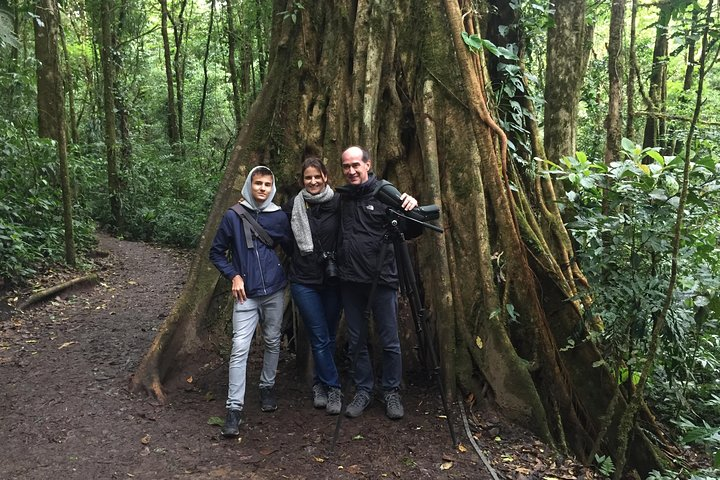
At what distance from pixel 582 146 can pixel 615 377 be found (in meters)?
10.2

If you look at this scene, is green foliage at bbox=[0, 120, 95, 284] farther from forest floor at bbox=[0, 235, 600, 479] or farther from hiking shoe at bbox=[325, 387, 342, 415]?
hiking shoe at bbox=[325, 387, 342, 415]

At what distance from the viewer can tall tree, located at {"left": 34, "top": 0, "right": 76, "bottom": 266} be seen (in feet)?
26.9

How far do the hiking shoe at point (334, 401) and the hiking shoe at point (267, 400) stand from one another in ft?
1.39

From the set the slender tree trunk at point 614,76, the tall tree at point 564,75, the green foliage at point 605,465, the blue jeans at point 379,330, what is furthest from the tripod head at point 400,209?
the slender tree trunk at point 614,76

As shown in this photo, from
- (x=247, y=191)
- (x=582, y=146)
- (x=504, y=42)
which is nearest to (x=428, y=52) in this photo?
(x=504, y=42)

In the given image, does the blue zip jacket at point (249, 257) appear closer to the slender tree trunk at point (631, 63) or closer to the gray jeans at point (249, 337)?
the gray jeans at point (249, 337)

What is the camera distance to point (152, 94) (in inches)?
826

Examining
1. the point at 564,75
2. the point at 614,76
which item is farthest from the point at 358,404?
the point at 614,76

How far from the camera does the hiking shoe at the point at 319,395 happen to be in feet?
14.0

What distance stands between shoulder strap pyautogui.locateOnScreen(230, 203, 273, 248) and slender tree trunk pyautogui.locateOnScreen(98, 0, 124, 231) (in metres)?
9.55

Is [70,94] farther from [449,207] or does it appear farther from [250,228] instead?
[449,207]

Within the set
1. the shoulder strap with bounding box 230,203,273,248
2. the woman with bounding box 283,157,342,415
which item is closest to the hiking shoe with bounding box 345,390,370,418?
the woman with bounding box 283,157,342,415

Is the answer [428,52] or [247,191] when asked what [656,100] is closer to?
[428,52]

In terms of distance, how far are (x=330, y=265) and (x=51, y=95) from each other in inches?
362
